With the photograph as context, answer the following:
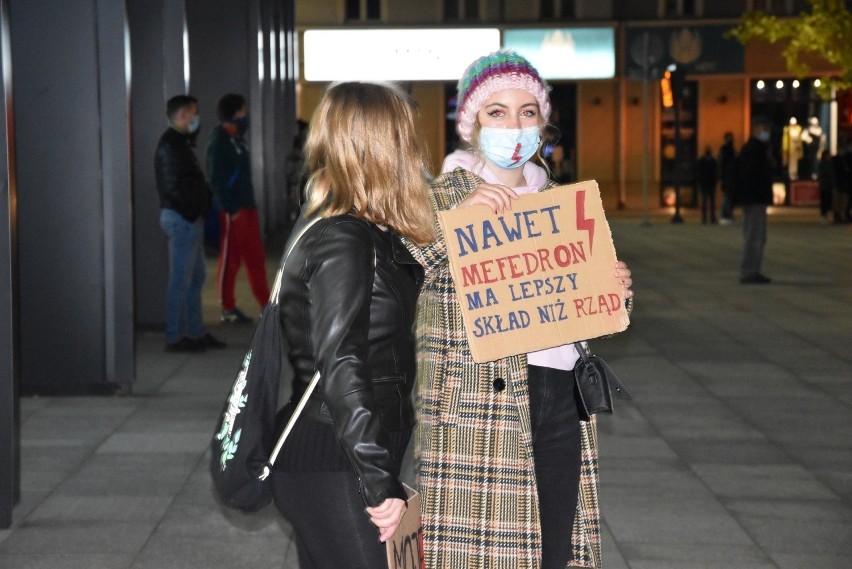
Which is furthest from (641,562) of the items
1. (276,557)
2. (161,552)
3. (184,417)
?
(184,417)

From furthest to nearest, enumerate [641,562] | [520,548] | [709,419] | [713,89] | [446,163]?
[713,89] < [709,419] < [641,562] < [446,163] < [520,548]

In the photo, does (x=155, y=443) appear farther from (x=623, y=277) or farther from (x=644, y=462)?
(x=623, y=277)

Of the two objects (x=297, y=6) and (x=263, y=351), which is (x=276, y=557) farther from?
(x=297, y=6)

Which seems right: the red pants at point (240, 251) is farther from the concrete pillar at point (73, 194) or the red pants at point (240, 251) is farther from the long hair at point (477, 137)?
the long hair at point (477, 137)

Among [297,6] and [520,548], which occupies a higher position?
[297,6]

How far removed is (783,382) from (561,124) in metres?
29.7

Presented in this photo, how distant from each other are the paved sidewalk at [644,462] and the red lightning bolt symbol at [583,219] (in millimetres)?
1993

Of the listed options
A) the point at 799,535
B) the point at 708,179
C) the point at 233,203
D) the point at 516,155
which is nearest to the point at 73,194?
the point at 233,203

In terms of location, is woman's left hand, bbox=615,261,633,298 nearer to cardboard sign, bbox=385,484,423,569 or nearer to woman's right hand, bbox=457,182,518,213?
woman's right hand, bbox=457,182,518,213

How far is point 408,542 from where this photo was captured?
3.03 m

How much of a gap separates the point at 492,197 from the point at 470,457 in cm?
67

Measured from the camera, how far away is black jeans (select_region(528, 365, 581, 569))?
374cm

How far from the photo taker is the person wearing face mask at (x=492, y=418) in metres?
3.59

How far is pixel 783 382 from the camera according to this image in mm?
9570
